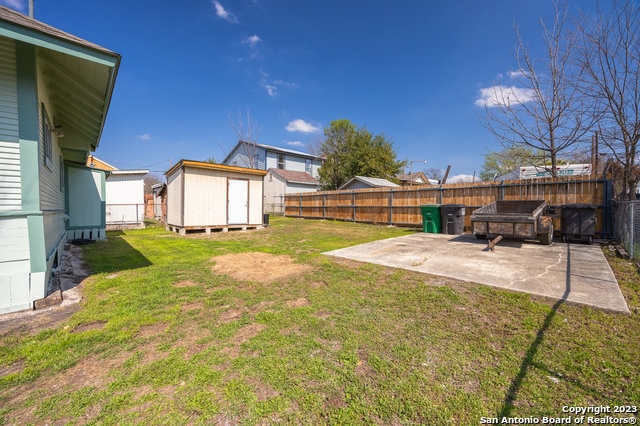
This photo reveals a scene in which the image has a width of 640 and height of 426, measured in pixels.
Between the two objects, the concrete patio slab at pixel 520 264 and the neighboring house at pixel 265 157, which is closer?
the concrete patio slab at pixel 520 264

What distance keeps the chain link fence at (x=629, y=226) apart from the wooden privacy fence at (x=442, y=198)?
3.19ft

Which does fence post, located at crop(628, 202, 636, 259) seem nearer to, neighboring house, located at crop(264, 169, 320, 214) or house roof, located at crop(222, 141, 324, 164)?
neighboring house, located at crop(264, 169, 320, 214)

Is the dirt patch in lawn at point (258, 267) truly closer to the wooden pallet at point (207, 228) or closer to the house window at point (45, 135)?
the house window at point (45, 135)

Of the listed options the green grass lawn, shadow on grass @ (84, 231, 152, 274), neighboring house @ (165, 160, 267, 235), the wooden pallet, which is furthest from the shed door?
the green grass lawn

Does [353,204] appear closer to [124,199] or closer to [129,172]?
[129,172]

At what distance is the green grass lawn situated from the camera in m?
1.71

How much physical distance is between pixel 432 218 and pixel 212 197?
897 cm

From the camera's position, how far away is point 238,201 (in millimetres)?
11766

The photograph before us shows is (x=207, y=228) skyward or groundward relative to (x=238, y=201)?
groundward

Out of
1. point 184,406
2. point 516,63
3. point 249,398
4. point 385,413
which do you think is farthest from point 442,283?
point 516,63

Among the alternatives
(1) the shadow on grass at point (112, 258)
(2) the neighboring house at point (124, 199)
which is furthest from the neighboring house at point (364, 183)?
(1) the shadow on grass at point (112, 258)

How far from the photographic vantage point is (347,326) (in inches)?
110

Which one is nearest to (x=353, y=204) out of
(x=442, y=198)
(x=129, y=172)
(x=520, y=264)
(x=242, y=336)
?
(x=442, y=198)

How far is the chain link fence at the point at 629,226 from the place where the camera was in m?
5.04
